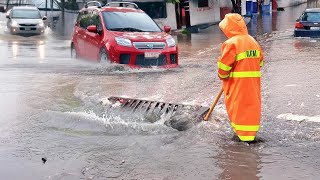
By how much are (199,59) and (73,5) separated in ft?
81.9

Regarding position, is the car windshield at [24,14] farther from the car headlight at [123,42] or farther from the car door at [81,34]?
the car headlight at [123,42]

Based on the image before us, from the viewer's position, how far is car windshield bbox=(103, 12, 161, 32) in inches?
517

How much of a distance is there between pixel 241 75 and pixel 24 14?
21.7 meters

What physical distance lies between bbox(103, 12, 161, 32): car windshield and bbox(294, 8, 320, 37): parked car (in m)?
9.50

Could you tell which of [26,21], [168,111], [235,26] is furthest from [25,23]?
[235,26]

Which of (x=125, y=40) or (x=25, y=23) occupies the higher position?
(x=25, y=23)

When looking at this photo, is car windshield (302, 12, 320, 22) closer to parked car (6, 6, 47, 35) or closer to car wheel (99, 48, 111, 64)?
car wheel (99, 48, 111, 64)

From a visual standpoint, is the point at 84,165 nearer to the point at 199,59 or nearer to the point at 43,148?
the point at 43,148

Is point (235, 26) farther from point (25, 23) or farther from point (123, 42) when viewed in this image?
point (25, 23)

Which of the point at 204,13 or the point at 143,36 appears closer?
the point at 143,36

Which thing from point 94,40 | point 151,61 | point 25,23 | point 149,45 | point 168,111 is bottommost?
point 168,111

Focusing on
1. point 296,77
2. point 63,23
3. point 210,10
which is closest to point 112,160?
point 296,77

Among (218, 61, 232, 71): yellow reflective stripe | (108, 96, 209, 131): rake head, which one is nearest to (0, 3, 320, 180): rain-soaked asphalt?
(108, 96, 209, 131): rake head

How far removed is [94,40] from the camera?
13250 millimetres
